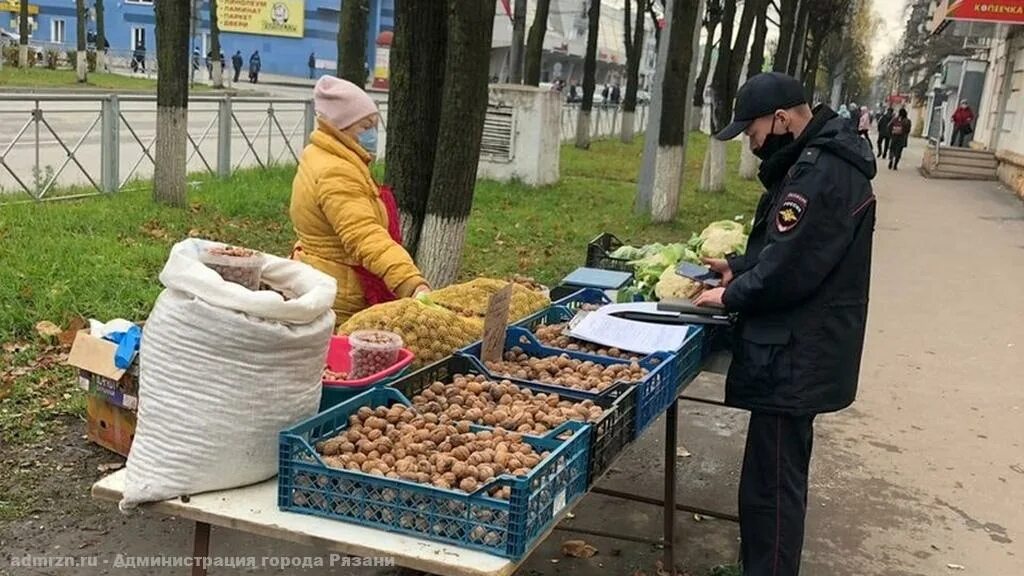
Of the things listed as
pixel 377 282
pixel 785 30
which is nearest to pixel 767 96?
pixel 377 282

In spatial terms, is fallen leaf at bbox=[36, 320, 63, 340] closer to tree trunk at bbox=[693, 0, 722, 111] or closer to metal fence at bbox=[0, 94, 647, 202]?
metal fence at bbox=[0, 94, 647, 202]

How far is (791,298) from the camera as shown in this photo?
322cm

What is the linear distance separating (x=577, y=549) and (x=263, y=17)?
182 feet

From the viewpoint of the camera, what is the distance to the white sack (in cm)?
235

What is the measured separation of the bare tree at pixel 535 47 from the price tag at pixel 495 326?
682 inches

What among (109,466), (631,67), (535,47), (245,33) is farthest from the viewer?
(245,33)

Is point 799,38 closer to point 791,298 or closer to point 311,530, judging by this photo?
point 791,298

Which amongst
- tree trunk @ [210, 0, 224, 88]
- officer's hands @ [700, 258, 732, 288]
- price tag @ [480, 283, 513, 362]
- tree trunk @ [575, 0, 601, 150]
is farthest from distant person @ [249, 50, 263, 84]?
price tag @ [480, 283, 513, 362]

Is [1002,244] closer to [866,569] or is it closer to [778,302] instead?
[866,569]

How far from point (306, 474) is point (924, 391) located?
5.62 m

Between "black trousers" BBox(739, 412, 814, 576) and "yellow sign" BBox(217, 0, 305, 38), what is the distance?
54.8m

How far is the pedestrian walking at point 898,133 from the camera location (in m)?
26.8

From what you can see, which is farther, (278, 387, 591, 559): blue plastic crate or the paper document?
the paper document

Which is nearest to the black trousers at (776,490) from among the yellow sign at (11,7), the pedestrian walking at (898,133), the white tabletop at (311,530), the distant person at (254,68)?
the white tabletop at (311,530)
